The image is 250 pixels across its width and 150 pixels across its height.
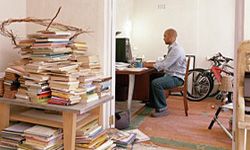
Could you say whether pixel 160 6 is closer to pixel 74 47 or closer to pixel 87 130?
pixel 74 47

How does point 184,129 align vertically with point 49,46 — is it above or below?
below

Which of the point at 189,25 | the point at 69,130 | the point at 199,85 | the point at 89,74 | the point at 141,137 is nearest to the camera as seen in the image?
the point at 69,130

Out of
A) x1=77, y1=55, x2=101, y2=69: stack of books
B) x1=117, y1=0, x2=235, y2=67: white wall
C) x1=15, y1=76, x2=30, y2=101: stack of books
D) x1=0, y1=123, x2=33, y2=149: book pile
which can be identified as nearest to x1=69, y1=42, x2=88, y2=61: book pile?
x1=77, y1=55, x2=101, y2=69: stack of books

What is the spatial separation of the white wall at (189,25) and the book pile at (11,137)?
355 cm

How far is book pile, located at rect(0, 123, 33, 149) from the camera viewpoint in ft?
6.86

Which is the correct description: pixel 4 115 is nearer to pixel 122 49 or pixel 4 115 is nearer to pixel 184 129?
pixel 184 129

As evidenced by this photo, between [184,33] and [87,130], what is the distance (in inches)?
154

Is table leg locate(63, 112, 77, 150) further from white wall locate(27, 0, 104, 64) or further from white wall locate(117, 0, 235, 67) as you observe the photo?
white wall locate(117, 0, 235, 67)

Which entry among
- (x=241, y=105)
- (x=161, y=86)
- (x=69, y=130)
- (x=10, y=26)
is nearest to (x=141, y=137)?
(x=161, y=86)

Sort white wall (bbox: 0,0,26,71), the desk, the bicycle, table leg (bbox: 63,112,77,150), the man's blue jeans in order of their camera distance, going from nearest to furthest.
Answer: table leg (bbox: 63,112,77,150), white wall (bbox: 0,0,26,71), the desk, the man's blue jeans, the bicycle

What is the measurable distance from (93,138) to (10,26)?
1303mm

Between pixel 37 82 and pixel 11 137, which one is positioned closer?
pixel 37 82

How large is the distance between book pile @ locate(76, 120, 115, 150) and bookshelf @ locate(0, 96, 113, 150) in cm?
5

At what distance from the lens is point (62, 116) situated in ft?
6.91
